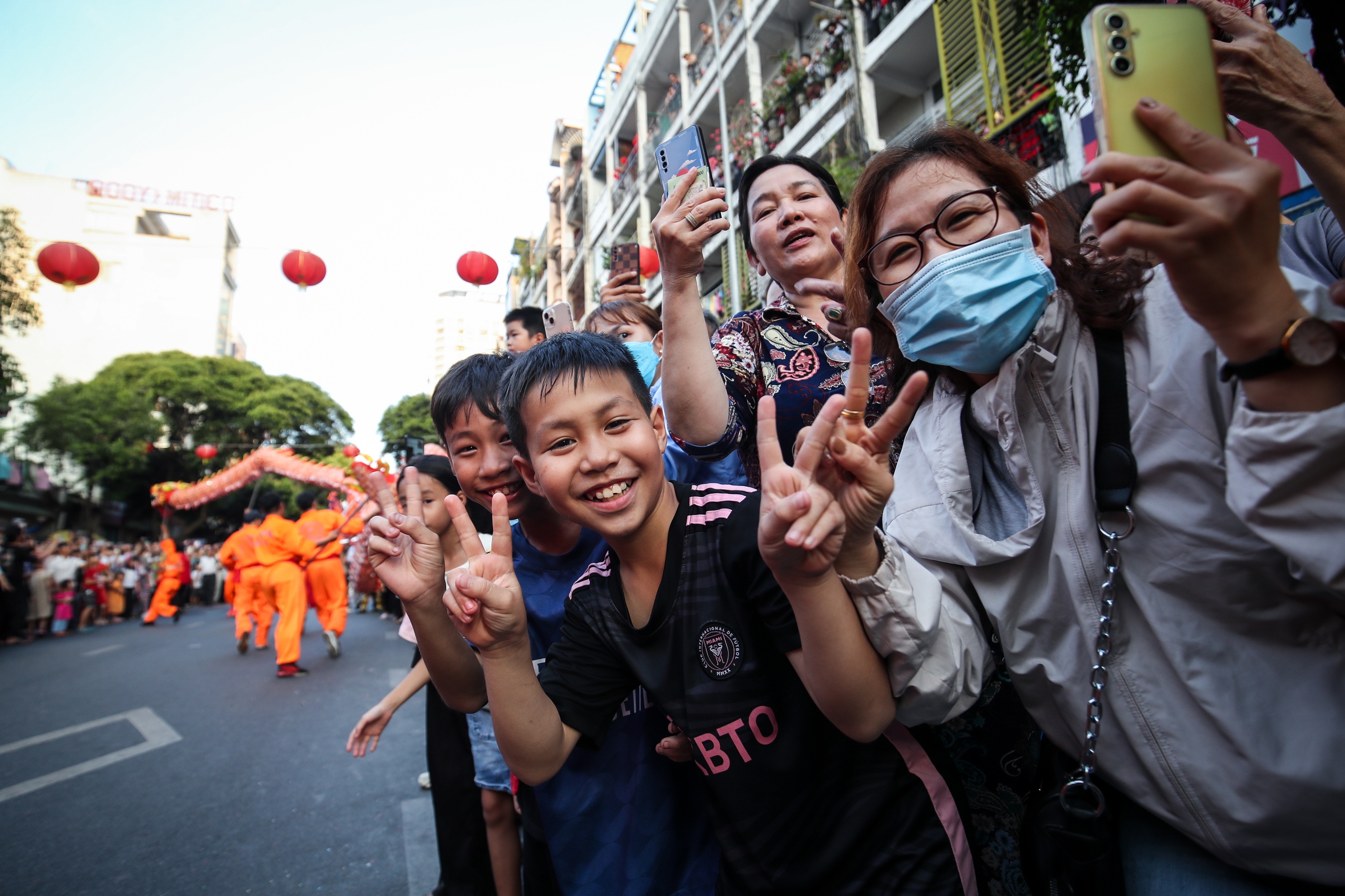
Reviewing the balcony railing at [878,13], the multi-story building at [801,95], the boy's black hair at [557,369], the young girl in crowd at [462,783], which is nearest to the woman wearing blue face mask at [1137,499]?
the multi-story building at [801,95]

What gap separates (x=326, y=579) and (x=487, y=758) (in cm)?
801

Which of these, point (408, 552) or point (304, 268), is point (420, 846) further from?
point (304, 268)

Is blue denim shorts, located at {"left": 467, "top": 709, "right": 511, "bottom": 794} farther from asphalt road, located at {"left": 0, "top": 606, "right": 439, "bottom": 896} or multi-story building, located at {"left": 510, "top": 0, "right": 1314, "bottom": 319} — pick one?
multi-story building, located at {"left": 510, "top": 0, "right": 1314, "bottom": 319}

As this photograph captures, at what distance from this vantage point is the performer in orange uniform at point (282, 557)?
337 inches

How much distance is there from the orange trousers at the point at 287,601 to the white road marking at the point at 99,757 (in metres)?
1.55

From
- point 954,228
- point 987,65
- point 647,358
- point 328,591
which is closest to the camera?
point 954,228

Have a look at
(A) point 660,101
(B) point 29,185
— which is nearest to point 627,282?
(A) point 660,101

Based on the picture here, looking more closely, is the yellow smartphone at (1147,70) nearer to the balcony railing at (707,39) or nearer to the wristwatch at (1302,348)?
the wristwatch at (1302,348)

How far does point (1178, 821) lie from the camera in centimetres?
107

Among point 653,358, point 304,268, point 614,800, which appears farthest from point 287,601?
point 614,800

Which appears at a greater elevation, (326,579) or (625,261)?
(625,261)

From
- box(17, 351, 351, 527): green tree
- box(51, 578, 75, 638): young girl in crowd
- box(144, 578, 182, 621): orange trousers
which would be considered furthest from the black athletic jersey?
box(17, 351, 351, 527): green tree

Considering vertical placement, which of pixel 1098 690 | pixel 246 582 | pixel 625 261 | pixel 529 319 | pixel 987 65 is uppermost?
pixel 987 65

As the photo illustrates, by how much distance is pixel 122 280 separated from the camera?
3922 centimetres
